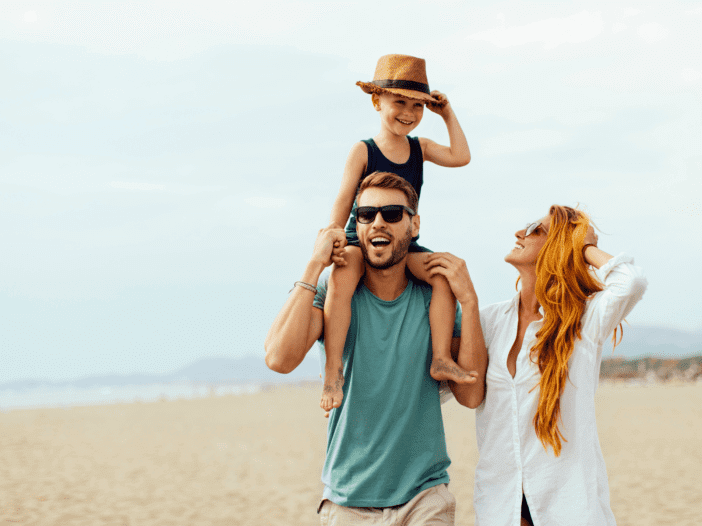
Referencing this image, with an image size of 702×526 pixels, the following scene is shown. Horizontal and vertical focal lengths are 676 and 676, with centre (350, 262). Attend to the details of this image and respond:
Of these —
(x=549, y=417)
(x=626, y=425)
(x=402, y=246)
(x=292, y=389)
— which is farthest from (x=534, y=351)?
(x=292, y=389)

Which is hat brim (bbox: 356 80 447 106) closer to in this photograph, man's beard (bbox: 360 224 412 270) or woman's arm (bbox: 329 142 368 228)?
woman's arm (bbox: 329 142 368 228)

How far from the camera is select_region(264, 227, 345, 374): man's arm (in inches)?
148

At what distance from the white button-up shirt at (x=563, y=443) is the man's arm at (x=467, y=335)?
0.35 ft

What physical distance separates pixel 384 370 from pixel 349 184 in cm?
122

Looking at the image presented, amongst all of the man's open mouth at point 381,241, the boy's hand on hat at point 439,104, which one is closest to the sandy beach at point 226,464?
the boy's hand on hat at point 439,104

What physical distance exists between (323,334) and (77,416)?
81.5ft

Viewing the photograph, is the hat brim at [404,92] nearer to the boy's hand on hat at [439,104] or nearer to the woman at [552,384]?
the boy's hand on hat at [439,104]

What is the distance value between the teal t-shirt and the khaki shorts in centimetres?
4

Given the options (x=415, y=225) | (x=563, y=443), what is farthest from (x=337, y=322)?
(x=563, y=443)

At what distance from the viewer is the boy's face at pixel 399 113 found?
4.43 meters

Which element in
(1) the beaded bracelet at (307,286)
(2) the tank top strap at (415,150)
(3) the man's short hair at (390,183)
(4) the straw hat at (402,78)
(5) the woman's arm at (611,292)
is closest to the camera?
(5) the woman's arm at (611,292)

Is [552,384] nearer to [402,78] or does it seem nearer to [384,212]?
[384,212]

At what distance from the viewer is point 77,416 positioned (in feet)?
85.1

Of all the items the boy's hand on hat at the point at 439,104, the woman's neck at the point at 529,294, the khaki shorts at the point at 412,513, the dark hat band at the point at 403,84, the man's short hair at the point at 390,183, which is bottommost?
the khaki shorts at the point at 412,513
